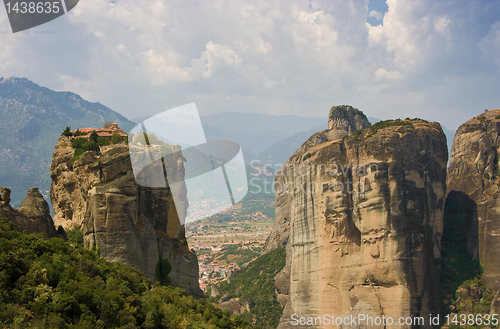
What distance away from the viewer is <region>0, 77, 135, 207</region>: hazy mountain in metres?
142

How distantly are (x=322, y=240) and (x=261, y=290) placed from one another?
22703mm

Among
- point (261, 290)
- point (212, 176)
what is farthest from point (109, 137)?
point (261, 290)

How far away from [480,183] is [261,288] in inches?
1318

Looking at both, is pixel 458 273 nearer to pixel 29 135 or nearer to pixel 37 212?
pixel 37 212

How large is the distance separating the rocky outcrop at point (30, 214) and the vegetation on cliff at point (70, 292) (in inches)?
57.1

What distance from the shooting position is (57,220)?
1237 inches

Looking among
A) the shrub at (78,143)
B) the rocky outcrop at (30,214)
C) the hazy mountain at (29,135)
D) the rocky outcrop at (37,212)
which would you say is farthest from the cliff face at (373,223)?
the hazy mountain at (29,135)

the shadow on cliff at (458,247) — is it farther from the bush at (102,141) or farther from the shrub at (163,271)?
the bush at (102,141)

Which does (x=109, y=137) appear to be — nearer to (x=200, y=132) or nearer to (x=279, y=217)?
(x=200, y=132)

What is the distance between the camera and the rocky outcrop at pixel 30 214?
23845 millimetres

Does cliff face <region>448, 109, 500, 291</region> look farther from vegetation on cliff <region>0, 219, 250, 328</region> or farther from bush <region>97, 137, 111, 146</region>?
bush <region>97, 137, 111, 146</region>

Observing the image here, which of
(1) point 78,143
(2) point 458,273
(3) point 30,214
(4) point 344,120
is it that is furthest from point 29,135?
(3) point 30,214

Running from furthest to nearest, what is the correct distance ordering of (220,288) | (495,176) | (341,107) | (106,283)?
1. (341,107)
2. (220,288)
3. (495,176)
4. (106,283)

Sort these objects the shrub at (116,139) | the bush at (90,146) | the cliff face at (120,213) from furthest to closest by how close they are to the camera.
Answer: the shrub at (116,139), the bush at (90,146), the cliff face at (120,213)
